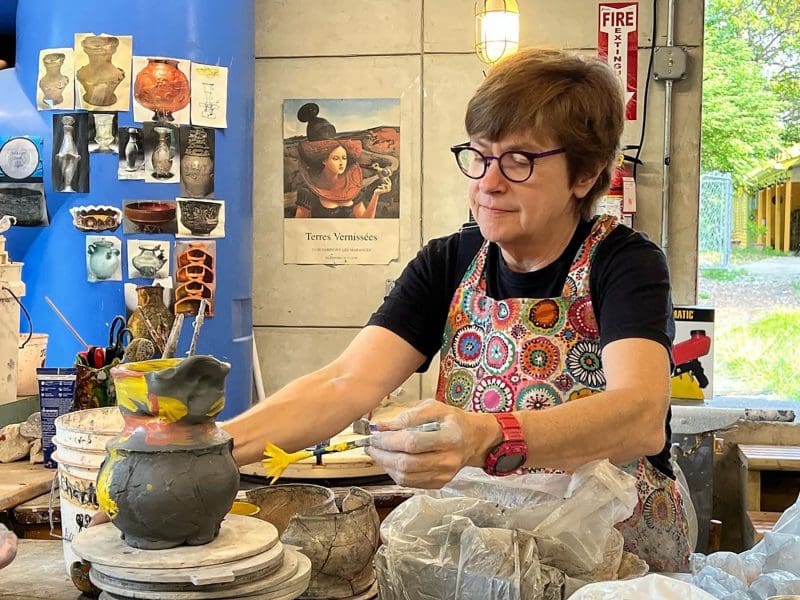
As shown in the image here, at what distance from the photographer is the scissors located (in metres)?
2.42

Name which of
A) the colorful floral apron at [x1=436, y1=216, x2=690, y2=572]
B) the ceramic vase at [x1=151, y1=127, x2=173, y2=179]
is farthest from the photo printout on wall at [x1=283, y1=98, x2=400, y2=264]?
the colorful floral apron at [x1=436, y1=216, x2=690, y2=572]

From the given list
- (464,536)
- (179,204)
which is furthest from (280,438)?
(179,204)

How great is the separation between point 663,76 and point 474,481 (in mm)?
2957

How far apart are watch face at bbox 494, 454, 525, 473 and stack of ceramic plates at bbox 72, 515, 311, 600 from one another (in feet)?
1.01

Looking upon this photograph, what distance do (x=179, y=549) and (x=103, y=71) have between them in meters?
2.33

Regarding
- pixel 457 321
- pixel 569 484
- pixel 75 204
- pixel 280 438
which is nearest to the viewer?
pixel 569 484

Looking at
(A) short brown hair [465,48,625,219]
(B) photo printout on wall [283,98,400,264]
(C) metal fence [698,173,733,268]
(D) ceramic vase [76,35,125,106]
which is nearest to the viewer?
(A) short brown hair [465,48,625,219]

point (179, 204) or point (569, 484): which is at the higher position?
point (179, 204)

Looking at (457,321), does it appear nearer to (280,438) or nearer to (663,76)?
(280,438)

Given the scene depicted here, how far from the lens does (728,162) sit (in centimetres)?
424

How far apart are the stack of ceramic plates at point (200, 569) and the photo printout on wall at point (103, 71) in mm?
2217

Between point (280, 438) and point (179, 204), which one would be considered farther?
point (179, 204)

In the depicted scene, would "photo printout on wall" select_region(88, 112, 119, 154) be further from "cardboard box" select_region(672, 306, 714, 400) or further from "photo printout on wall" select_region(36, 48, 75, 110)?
"cardboard box" select_region(672, 306, 714, 400)

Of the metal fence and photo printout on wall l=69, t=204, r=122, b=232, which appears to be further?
the metal fence
